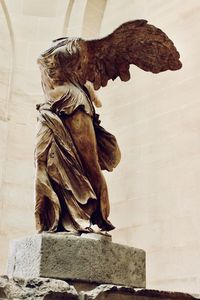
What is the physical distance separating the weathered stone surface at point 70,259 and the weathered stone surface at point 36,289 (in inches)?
7.1

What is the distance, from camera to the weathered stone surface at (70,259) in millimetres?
2594

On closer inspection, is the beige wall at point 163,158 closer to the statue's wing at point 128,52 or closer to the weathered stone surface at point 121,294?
the statue's wing at point 128,52

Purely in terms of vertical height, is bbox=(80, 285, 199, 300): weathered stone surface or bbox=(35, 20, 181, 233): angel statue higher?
bbox=(35, 20, 181, 233): angel statue

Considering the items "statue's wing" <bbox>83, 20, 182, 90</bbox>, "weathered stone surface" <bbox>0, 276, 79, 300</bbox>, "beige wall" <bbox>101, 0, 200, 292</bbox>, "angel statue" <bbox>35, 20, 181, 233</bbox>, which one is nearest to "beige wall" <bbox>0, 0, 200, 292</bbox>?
"beige wall" <bbox>101, 0, 200, 292</bbox>

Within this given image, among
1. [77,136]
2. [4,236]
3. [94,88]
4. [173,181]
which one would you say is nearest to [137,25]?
[94,88]

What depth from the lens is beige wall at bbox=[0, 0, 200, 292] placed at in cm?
503

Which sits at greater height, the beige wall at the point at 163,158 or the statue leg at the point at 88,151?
the beige wall at the point at 163,158

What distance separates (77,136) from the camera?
303 cm

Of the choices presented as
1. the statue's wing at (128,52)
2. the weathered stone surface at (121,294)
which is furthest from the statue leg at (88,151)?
the weathered stone surface at (121,294)

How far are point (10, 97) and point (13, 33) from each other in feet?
3.17

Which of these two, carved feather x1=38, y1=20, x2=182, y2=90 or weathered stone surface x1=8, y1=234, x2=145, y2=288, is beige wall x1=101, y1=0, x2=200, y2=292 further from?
weathered stone surface x1=8, y1=234, x2=145, y2=288

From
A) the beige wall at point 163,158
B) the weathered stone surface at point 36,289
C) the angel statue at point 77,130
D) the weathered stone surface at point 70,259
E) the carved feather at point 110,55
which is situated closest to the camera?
the weathered stone surface at point 36,289

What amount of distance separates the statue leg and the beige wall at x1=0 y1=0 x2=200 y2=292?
6.73 ft

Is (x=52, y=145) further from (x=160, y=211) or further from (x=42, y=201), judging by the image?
(x=160, y=211)
